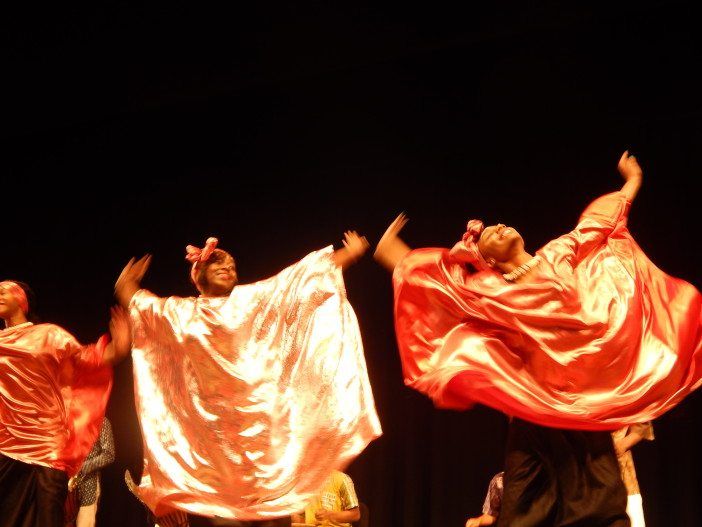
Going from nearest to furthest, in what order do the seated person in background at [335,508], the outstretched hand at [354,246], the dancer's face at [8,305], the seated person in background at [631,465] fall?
A: 1. the outstretched hand at [354,246]
2. the seated person in background at [631,465]
3. the seated person in background at [335,508]
4. the dancer's face at [8,305]

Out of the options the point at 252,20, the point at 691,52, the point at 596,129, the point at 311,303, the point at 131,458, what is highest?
the point at 252,20

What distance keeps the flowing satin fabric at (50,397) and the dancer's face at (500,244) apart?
206cm

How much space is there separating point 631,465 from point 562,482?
100cm

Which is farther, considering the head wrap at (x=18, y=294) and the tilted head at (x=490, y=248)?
the head wrap at (x=18, y=294)

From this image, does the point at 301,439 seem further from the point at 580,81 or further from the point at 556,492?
the point at 580,81

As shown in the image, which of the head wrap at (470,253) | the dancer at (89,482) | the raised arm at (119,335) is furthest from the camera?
the dancer at (89,482)

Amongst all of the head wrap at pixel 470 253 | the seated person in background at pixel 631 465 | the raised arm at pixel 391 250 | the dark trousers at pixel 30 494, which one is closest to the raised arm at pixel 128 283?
the dark trousers at pixel 30 494

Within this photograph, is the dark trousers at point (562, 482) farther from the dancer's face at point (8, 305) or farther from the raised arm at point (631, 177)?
the dancer's face at point (8, 305)

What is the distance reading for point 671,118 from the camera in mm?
5219

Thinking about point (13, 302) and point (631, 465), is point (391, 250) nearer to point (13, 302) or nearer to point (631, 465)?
point (631, 465)

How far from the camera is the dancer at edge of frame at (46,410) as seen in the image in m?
4.39

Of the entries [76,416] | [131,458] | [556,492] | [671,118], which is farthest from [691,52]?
[131,458]

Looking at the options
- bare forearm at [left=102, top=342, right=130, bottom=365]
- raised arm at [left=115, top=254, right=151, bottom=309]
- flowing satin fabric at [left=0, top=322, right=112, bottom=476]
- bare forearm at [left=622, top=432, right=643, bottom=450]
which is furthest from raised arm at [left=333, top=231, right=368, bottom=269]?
bare forearm at [left=622, top=432, right=643, bottom=450]

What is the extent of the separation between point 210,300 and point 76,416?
1.05 m
